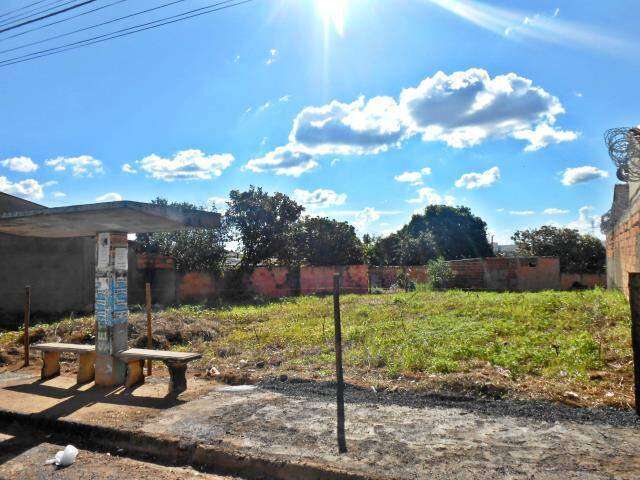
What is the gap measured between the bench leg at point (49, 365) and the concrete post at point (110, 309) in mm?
1356

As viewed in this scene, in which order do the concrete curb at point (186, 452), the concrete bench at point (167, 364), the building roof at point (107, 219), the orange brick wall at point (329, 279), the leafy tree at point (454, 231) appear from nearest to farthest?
the concrete curb at point (186, 452) → the building roof at point (107, 219) → the concrete bench at point (167, 364) → the orange brick wall at point (329, 279) → the leafy tree at point (454, 231)

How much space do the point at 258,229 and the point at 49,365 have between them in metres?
19.5

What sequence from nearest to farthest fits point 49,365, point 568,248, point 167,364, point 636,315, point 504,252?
1. point 636,315
2. point 167,364
3. point 49,365
4. point 568,248
5. point 504,252

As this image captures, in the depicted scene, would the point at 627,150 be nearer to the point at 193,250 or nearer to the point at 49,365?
the point at 49,365

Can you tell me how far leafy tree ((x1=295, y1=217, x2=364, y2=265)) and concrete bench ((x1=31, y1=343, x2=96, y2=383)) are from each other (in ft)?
70.5

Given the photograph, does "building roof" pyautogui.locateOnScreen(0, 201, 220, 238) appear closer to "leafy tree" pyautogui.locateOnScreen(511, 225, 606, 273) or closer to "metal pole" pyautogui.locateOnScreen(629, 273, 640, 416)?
"metal pole" pyautogui.locateOnScreen(629, 273, 640, 416)

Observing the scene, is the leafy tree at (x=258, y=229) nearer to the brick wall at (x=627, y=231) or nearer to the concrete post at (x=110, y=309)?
Result: the brick wall at (x=627, y=231)

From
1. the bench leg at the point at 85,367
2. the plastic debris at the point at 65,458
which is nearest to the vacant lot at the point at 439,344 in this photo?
the bench leg at the point at 85,367

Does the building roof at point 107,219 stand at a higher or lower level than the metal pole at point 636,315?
higher

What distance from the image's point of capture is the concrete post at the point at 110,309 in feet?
24.2

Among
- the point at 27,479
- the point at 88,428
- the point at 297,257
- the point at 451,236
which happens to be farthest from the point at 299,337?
the point at 451,236

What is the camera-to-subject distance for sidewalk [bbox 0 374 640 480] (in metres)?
4.05

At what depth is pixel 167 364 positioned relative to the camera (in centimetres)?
690

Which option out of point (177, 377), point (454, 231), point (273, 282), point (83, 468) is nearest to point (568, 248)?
point (454, 231)
